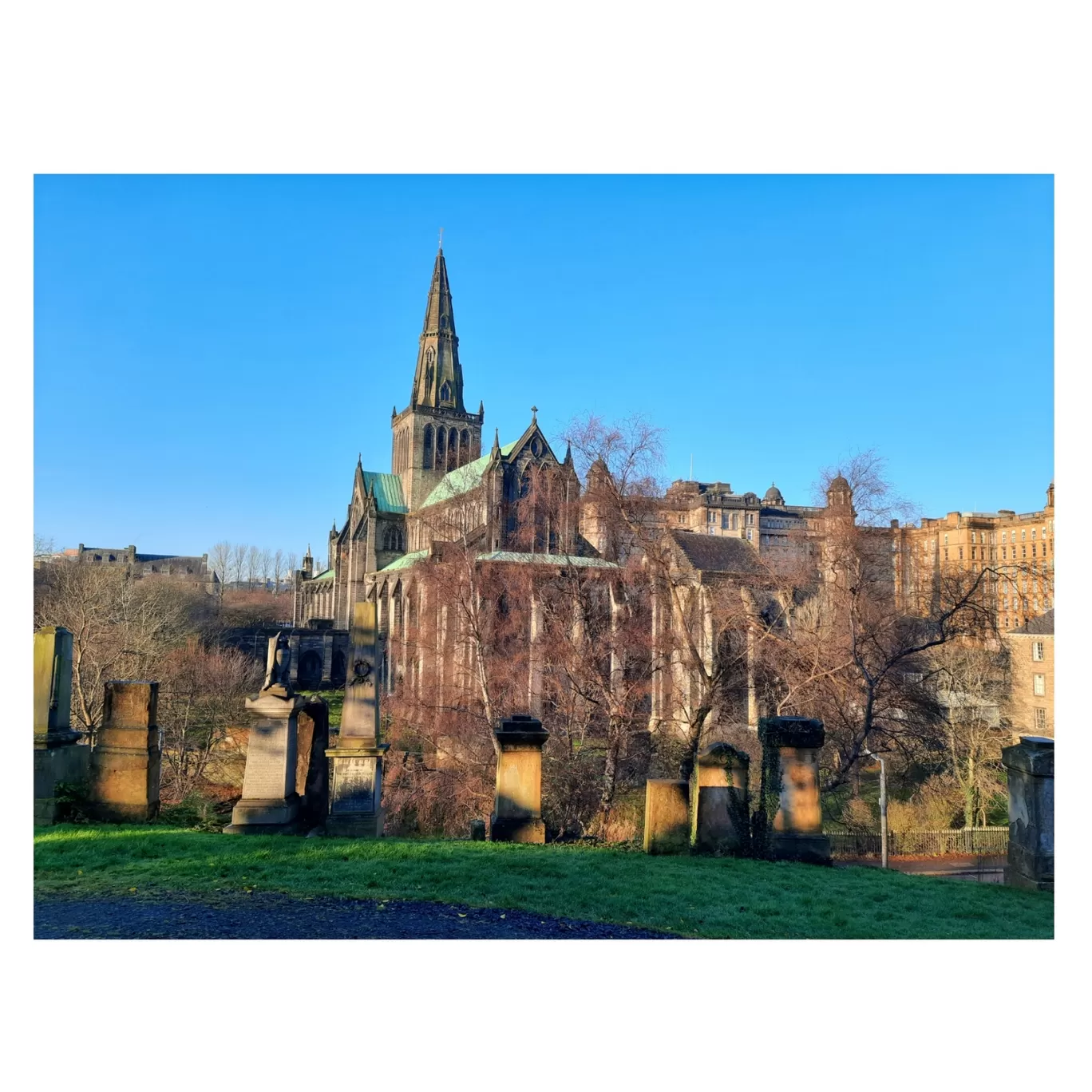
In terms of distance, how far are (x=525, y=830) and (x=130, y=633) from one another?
23226mm

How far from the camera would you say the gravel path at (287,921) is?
5.67 meters

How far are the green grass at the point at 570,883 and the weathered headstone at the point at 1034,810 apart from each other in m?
0.23

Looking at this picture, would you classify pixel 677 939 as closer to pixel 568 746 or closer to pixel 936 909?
pixel 936 909

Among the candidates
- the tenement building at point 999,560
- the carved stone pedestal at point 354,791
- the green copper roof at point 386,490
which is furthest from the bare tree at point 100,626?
the green copper roof at point 386,490

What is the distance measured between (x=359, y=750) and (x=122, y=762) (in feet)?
8.36

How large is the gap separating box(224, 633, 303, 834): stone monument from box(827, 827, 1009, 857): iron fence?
520 inches

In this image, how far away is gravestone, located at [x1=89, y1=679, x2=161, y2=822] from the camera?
8.70 meters

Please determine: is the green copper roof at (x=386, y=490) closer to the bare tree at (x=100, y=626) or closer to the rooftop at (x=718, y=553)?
the bare tree at (x=100, y=626)

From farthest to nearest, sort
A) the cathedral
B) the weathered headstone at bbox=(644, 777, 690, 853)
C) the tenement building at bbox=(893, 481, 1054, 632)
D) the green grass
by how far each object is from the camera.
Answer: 1. the cathedral
2. the tenement building at bbox=(893, 481, 1054, 632)
3. the weathered headstone at bbox=(644, 777, 690, 853)
4. the green grass

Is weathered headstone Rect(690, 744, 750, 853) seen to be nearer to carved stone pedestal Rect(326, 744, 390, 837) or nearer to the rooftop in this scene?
carved stone pedestal Rect(326, 744, 390, 837)

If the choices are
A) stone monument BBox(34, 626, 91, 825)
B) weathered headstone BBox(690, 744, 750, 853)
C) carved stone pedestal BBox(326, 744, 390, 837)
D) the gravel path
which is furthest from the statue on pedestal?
weathered headstone BBox(690, 744, 750, 853)

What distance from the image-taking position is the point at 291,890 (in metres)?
6.30

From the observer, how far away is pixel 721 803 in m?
8.25

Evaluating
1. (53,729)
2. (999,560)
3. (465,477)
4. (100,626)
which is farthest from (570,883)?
(465,477)
